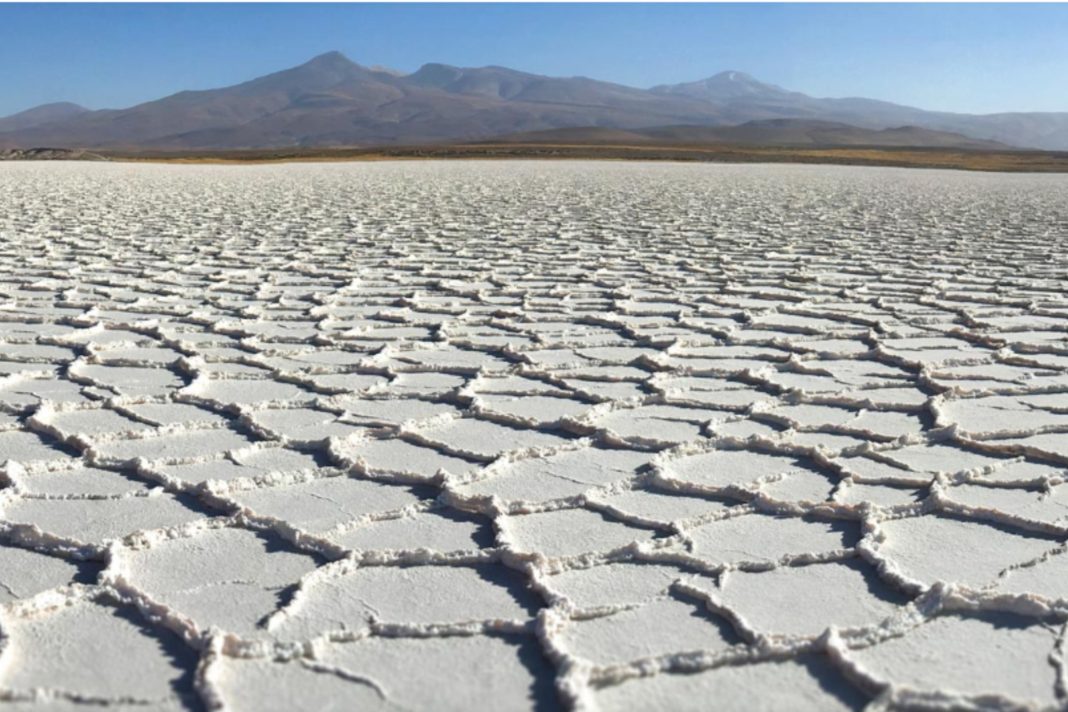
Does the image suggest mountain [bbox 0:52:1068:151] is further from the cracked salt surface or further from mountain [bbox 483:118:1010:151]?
the cracked salt surface

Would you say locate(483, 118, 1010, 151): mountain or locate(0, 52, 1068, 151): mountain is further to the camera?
locate(0, 52, 1068, 151): mountain

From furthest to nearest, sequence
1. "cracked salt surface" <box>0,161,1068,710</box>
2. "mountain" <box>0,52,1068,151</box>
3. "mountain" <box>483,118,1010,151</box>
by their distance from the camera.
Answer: "mountain" <box>0,52,1068,151</box>
"mountain" <box>483,118,1010,151</box>
"cracked salt surface" <box>0,161,1068,710</box>

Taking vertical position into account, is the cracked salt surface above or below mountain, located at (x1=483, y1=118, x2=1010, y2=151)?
above

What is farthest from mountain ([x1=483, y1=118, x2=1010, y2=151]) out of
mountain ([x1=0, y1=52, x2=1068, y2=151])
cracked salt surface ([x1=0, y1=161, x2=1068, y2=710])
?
cracked salt surface ([x1=0, y1=161, x2=1068, y2=710])

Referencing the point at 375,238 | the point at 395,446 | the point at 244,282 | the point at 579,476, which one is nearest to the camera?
the point at 579,476

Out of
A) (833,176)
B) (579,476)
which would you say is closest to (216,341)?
(579,476)

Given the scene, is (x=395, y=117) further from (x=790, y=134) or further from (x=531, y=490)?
(x=531, y=490)

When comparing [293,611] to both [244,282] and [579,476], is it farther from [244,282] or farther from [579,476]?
[244,282]

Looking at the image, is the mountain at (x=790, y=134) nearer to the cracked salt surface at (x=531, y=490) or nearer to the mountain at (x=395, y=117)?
the mountain at (x=395, y=117)
